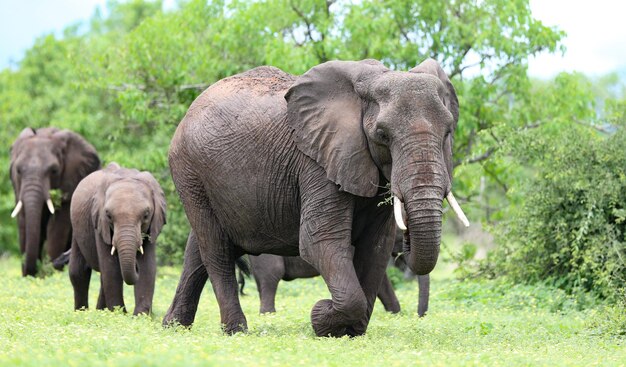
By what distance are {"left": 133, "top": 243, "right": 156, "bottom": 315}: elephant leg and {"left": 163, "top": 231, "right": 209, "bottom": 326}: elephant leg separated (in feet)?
5.43

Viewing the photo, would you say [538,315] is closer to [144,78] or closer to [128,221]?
[128,221]

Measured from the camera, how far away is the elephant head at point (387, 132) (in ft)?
28.6

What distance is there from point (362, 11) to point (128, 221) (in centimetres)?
900

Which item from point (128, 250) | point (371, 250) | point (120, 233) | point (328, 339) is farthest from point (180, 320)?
point (328, 339)

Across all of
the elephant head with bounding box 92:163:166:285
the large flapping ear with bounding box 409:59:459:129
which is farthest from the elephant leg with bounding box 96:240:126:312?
the large flapping ear with bounding box 409:59:459:129

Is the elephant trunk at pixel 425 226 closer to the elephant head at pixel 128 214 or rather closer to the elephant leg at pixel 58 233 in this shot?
the elephant head at pixel 128 214

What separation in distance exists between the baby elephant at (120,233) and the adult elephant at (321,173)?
1.60 metres

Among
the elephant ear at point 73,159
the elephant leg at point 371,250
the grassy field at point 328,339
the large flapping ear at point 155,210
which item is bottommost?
the grassy field at point 328,339

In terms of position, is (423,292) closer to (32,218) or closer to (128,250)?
(128,250)

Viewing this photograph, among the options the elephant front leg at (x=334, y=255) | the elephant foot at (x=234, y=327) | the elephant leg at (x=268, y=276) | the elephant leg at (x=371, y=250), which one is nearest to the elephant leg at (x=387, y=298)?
the elephant leg at (x=268, y=276)

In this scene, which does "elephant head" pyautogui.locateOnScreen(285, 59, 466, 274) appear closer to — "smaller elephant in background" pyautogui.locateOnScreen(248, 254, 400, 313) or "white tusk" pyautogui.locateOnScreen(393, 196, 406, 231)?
"white tusk" pyautogui.locateOnScreen(393, 196, 406, 231)

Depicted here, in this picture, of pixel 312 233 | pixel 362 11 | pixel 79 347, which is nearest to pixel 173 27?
pixel 362 11

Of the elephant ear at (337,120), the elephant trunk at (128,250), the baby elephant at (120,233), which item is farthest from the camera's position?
the baby elephant at (120,233)

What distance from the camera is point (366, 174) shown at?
9352 millimetres
